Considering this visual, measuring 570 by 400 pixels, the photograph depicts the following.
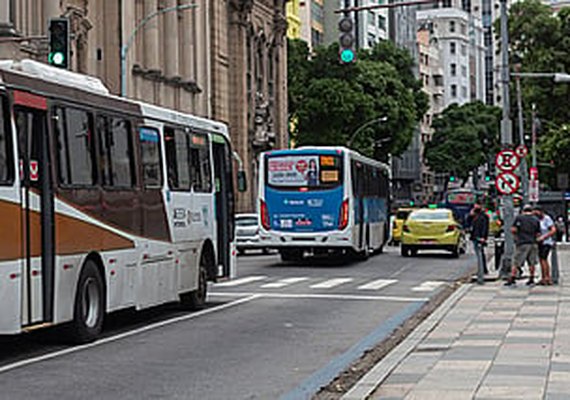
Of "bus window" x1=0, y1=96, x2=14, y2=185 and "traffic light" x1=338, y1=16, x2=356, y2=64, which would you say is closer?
"bus window" x1=0, y1=96, x2=14, y2=185

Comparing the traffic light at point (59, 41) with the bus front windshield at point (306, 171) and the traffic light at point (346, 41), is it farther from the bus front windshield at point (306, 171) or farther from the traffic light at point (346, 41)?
the bus front windshield at point (306, 171)

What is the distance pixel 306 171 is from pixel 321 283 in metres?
6.82

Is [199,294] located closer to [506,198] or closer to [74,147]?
[74,147]

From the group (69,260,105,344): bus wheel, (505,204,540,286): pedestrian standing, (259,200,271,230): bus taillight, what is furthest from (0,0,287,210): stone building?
(69,260,105,344): bus wheel

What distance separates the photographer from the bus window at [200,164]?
2112cm

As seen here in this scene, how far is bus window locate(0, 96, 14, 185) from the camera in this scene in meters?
14.0

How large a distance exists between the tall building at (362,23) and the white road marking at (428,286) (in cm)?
7538

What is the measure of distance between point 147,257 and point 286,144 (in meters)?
63.3

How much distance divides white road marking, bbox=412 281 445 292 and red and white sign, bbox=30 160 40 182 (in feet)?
45.9

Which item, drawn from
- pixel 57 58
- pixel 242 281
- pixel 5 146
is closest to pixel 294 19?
pixel 242 281

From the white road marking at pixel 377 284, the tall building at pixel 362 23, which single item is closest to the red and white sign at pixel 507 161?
the white road marking at pixel 377 284

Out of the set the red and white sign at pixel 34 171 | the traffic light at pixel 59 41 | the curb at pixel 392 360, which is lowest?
the curb at pixel 392 360

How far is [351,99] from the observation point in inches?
3391

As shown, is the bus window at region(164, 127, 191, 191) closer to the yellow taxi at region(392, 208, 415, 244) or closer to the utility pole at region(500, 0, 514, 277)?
the utility pole at region(500, 0, 514, 277)
